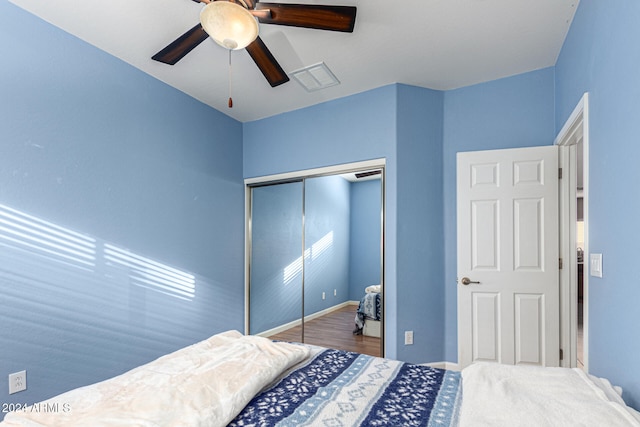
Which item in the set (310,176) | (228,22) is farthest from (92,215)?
(310,176)

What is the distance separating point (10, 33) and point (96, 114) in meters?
0.59

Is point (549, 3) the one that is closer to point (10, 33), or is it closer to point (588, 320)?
point (588, 320)

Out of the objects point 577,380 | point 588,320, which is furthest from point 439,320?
point 577,380

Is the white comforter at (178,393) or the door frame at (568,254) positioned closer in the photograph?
the white comforter at (178,393)

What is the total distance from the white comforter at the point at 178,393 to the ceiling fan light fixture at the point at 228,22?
1410 millimetres

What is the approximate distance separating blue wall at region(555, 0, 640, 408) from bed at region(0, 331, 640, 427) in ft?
0.86

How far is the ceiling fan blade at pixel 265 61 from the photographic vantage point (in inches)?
67.7

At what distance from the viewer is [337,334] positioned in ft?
10.7

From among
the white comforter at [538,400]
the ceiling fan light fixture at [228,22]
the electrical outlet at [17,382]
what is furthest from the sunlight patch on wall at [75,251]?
the white comforter at [538,400]

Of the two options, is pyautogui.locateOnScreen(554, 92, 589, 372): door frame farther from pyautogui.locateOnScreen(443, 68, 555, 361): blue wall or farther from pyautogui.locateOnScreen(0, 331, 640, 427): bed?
pyautogui.locateOnScreen(0, 331, 640, 427): bed

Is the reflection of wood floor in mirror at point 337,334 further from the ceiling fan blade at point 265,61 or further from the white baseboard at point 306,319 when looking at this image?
the ceiling fan blade at point 265,61

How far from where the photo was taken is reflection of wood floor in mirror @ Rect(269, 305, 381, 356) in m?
3.03

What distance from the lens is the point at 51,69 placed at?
2.10 meters

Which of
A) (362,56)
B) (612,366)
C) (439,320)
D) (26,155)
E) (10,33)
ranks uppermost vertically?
(362,56)
